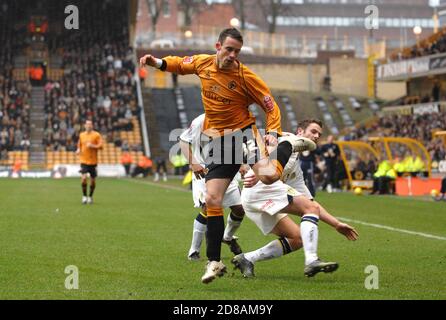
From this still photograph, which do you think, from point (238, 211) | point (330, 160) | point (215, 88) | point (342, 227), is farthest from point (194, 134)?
point (330, 160)

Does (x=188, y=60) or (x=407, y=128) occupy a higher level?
(x=188, y=60)

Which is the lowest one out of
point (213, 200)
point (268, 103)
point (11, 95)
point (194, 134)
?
point (213, 200)

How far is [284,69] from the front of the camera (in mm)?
70000

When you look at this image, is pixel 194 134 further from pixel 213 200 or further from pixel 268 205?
pixel 213 200

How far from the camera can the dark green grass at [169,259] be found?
8.99 metres

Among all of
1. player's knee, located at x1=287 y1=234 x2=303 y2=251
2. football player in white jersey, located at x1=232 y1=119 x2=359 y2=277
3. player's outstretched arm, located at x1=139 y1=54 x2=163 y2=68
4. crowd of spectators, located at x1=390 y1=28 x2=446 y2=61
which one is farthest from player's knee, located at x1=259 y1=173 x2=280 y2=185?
crowd of spectators, located at x1=390 y1=28 x2=446 y2=61

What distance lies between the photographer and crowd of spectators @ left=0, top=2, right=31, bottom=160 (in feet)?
171

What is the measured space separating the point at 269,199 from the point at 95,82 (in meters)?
49.8

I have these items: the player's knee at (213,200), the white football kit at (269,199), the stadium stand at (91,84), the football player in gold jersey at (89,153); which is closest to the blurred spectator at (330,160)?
the football player in gold jersey at (89,153)

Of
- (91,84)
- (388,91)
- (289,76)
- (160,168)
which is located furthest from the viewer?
(388,91)

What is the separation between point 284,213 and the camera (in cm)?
1057

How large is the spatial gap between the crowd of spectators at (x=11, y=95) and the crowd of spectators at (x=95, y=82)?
1.26 m
